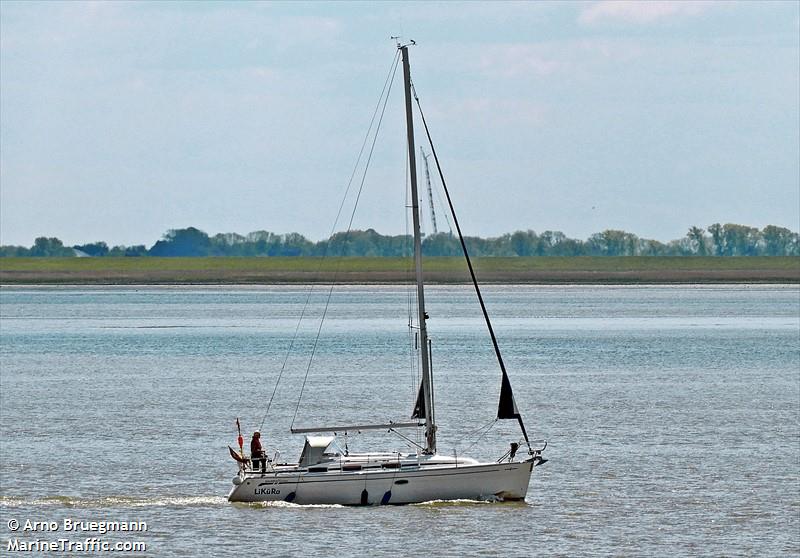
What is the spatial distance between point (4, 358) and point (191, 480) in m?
54.3

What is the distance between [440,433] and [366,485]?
15437 mm

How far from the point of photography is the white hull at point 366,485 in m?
35.3

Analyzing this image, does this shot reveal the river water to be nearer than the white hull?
Yes

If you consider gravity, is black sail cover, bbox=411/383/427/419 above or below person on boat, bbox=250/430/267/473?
above

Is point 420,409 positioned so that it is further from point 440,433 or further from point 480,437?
point 440,433

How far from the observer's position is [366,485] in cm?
3534

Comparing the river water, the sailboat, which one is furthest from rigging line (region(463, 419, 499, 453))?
the sailboat

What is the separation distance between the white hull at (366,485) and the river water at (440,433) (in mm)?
349

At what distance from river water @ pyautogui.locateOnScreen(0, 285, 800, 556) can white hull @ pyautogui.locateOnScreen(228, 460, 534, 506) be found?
35cm

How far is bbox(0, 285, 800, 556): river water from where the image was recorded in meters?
33.7

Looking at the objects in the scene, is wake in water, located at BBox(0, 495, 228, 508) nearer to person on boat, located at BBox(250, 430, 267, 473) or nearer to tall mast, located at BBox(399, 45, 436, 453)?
person on boat, located at BBox(250, 430, 267, 473)

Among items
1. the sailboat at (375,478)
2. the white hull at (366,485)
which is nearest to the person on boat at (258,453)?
the sailboat at (375,478)

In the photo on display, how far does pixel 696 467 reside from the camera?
43656 millimetres

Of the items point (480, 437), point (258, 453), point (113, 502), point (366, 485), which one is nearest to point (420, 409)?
point (366, 485)
